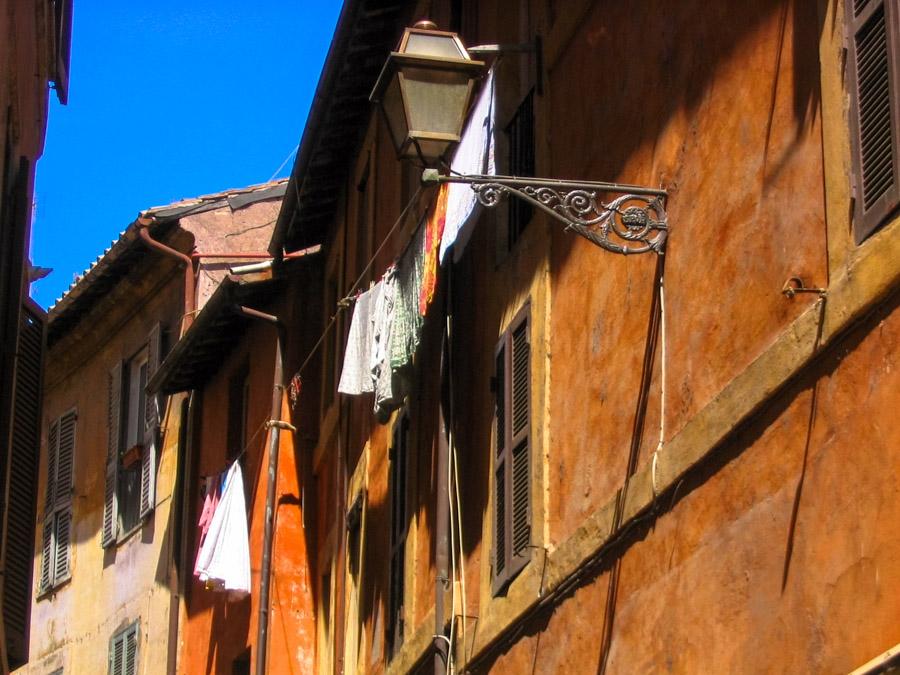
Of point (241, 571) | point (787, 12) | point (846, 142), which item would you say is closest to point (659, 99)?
point (787, 12)

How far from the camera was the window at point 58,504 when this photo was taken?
24.4 meters

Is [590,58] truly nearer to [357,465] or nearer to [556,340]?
[556,340]

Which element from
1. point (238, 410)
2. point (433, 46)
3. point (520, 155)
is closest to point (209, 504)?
point (238, 410)

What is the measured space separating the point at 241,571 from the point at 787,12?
1167 centimetres

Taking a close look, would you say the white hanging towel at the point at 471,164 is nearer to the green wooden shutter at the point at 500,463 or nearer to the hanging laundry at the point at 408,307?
the green wooden shutter at the point at 500,463

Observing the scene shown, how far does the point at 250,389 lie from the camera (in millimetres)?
20000

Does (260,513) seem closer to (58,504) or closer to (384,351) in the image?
(384,351)

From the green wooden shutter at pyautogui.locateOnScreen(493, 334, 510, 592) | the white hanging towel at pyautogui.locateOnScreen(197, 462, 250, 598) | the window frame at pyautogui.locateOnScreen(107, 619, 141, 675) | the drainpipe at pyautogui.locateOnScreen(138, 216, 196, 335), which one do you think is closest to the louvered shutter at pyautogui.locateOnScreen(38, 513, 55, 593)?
the window frame at pyautogui.locateOnScreen(107, 619, 141, 675)

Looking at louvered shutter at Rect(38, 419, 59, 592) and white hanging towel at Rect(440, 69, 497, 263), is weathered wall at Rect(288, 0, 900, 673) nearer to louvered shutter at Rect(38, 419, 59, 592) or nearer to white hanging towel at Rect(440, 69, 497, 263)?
white hanging towel at Rect(440, 69, 497, 263)

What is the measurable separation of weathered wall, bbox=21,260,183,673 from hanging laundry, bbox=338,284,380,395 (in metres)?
8.17

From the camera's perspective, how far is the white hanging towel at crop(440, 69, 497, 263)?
1048 centimetres

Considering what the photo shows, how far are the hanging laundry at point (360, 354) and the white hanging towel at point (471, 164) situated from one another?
1979 millimetres

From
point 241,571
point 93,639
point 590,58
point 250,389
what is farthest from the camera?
point 93,639

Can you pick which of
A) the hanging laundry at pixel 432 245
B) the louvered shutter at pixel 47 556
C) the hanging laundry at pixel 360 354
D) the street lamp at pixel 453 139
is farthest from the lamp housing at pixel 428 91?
the louvered shutter at pixel 47 556
